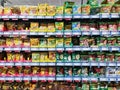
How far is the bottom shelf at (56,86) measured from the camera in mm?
5074

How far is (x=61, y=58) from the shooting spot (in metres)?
5.08

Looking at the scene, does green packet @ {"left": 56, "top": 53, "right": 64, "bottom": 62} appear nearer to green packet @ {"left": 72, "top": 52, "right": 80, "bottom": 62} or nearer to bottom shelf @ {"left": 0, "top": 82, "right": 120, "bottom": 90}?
green packet @ {"left": 72, "top": 52, "right": 80, "bottom": 62}

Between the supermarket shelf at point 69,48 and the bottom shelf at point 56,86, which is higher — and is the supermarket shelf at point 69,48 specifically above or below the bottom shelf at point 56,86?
above

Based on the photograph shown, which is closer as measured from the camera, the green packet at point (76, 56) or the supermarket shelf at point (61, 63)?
the supermarket shelf at point (61, 63)

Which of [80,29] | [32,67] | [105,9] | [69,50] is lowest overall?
[32,67]

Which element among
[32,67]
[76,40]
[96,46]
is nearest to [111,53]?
[96,46]

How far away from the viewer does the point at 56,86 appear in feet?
16.9

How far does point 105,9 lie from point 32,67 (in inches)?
71.6

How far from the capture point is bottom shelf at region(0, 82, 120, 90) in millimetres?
5074

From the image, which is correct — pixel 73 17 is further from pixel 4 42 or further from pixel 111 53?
pixel 4 42

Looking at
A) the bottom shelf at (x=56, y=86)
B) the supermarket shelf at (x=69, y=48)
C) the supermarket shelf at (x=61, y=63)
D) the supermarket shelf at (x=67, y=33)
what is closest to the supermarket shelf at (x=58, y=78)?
the bottom shelf at (x=56, y=86)

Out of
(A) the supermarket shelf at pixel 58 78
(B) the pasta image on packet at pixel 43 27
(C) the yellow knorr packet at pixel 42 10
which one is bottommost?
(A) the supermarket shelf at pixel 58 78

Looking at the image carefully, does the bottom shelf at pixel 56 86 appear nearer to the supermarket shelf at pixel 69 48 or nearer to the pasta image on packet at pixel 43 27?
the supermarket shelf at pixel 69 48

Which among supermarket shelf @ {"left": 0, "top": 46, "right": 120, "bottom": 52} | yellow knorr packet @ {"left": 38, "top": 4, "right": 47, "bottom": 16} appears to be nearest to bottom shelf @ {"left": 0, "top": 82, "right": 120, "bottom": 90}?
supermarket shelf @ {"left": 0, "top": 46, "right": 120, "bottom": 52}
